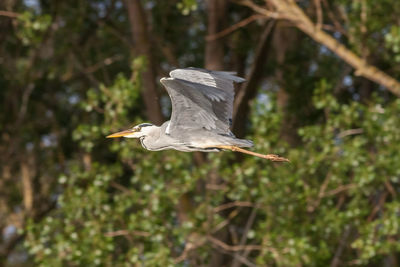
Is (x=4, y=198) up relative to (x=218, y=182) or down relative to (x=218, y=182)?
down

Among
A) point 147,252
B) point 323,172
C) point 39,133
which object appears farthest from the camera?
point 39,133

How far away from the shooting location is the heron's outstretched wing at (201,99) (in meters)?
5.05

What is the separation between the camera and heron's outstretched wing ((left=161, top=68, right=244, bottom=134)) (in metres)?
5.05

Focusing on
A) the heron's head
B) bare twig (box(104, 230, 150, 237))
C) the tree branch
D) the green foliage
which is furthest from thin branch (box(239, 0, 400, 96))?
the heron's head

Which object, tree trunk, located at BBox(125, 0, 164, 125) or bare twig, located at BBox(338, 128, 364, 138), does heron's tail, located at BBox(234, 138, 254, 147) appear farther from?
tree trunk, located at BBox(125, 0, 164, 125)

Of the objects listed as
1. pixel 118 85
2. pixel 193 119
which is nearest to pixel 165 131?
pixel 193 119

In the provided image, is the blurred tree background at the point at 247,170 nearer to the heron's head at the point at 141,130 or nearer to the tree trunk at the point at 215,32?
the tree trunk at the point at 215,32

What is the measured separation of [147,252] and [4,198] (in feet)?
19.9

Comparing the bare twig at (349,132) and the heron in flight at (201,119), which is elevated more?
the heron in flight at (201,119)

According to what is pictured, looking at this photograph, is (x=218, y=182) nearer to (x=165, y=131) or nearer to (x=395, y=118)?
(x=395, y=118)

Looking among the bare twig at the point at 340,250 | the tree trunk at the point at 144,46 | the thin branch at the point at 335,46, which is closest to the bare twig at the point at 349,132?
the thin branch at the point at 335,46

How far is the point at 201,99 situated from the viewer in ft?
17.4

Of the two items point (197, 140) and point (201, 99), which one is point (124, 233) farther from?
point (201, 99)

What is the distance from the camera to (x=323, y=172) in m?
10.2
